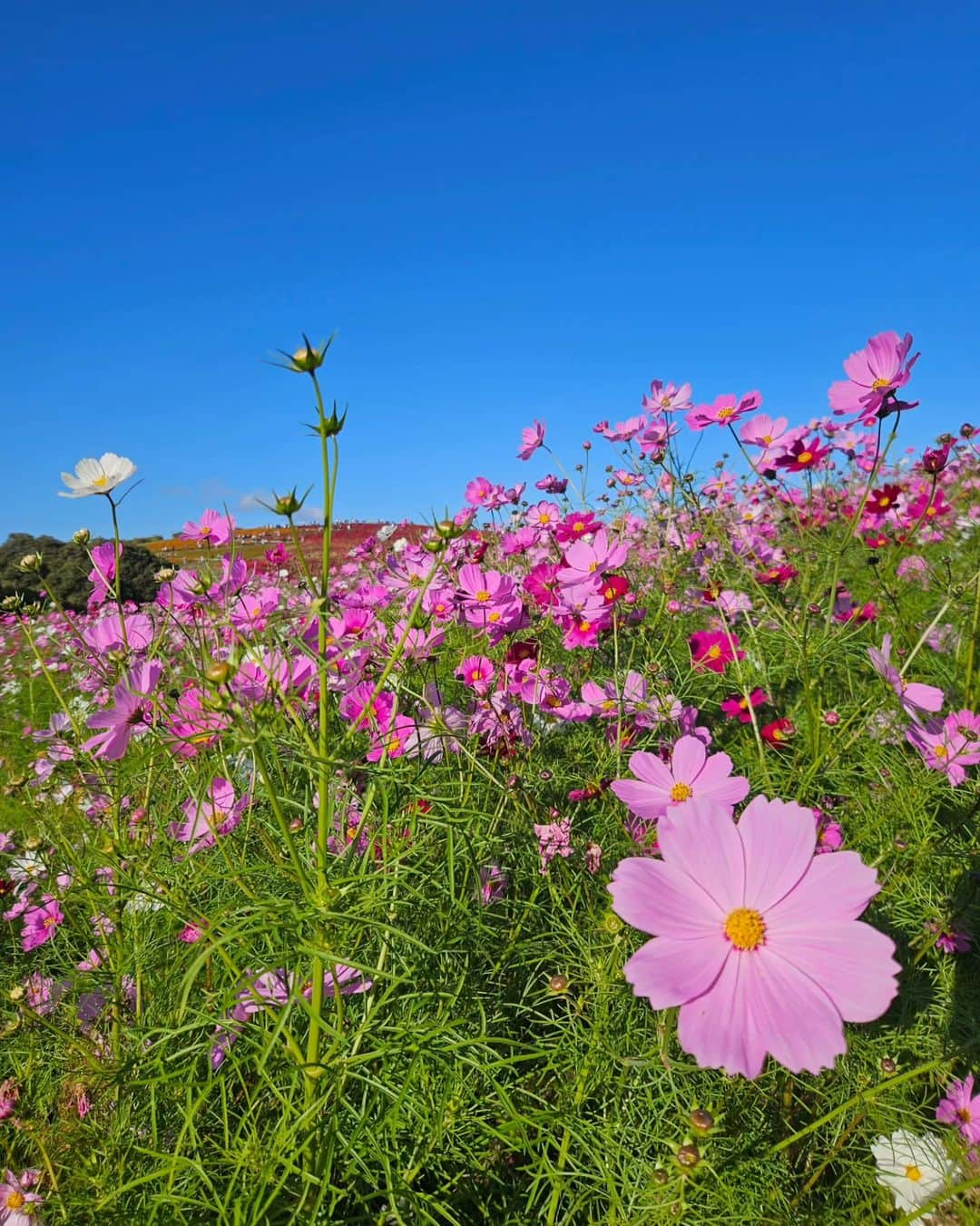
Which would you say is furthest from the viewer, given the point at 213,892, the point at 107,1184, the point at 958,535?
the point at 958,535

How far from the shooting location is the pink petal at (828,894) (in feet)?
1.78

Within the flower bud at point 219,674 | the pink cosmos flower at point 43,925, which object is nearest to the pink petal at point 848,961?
the flower bud at point 219,674

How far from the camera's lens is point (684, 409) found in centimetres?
172

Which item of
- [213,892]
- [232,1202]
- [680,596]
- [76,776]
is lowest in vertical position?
[232,1202]

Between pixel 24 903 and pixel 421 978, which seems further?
pixel 24 903

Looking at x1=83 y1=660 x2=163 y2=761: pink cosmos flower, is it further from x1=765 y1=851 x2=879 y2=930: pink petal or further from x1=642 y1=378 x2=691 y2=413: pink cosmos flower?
x1=642 y1=378 x2=691 y2=413: pink cosmos flower

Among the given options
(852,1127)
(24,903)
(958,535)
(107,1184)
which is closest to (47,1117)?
(107,1184)

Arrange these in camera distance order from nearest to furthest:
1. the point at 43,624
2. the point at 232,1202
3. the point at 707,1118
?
1. the point at 707,1118
2. the point at 232,1202
3. the point at 43,624

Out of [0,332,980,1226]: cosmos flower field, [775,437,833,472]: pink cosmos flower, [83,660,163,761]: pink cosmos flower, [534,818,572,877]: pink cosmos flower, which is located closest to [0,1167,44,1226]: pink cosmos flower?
[0,332,980,1226]: cosmos flower field

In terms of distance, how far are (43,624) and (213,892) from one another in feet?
15.7

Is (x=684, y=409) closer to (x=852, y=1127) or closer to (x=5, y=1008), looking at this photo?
(x=852, y=1127)

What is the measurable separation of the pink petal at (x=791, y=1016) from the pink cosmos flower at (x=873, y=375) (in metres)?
0.85

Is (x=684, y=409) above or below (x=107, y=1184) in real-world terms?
above

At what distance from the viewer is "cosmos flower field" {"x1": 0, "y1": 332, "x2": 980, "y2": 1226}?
60cm
